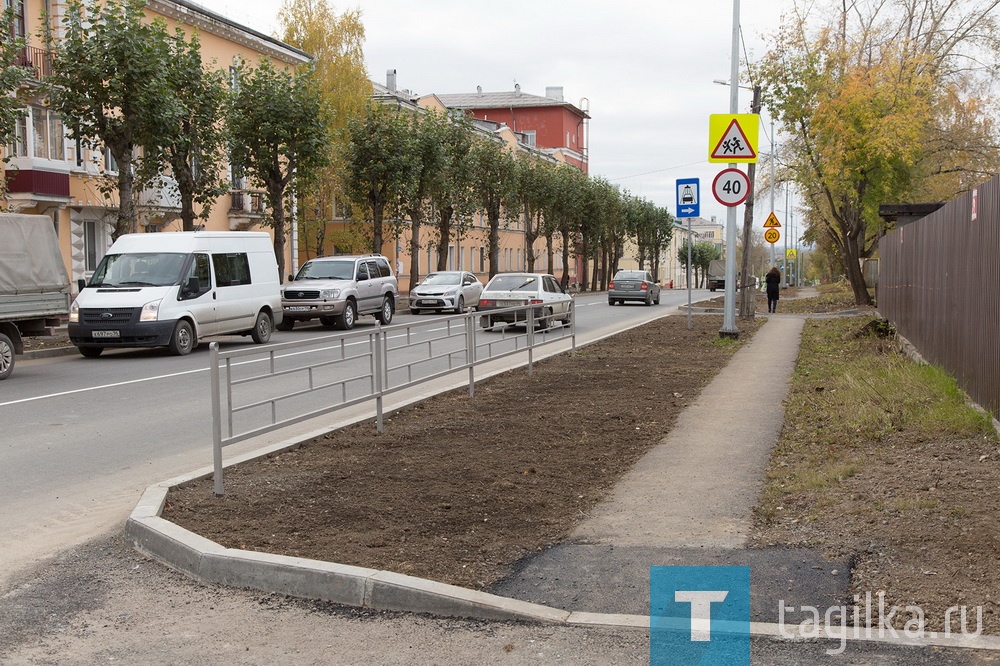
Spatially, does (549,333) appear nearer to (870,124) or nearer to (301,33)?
(870,124)

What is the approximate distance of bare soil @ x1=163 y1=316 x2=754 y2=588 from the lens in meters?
5.44

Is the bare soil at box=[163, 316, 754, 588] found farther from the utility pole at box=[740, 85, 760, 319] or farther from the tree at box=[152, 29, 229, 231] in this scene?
the utility pole at box=[740, 85, 760, 319]

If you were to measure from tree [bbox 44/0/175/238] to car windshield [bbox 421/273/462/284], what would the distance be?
43.7 ft

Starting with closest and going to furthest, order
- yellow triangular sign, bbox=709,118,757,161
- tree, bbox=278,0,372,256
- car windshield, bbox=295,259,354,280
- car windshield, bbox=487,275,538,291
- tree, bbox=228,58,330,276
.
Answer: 1. yellow triangular sign, bbox=709,118,757,161
2. car windshield, bbox=487,275,538,291
3. car windshield, bbox=295,259,354,280
4. tree, bbox=228,58,330,276
5. tree, bbox=278,0,372,256

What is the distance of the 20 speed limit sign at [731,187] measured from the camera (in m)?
19.0

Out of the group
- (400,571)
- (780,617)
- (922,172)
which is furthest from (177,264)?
(922,172)

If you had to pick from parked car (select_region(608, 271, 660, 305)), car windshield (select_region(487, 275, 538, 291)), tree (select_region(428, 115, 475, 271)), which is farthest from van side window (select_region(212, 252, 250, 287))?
parked car (select_region(608, 271, 660, 305))

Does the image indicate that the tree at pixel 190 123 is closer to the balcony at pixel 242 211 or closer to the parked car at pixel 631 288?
the balcony at pixel 242 211

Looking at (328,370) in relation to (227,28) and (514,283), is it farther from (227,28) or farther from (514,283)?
(227,28)

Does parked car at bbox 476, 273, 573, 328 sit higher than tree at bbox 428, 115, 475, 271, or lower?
lower

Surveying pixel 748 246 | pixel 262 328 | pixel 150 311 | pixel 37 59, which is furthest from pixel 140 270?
pixel 748 246

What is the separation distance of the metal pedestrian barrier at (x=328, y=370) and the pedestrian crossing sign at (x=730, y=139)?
8.19m

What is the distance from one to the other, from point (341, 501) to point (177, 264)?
1344 centimetres

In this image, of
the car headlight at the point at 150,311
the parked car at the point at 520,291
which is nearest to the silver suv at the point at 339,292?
the parked car at the point at 520,291
